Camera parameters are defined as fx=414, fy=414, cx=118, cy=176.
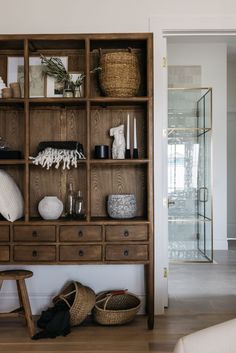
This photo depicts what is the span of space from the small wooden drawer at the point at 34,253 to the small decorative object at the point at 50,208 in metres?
0.24

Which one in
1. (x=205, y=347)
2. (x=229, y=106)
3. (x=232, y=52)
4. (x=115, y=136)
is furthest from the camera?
(x=229, y=106)

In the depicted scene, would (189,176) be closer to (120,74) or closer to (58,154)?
(120,74)

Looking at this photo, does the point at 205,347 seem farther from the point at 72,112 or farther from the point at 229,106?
the point at 229,106

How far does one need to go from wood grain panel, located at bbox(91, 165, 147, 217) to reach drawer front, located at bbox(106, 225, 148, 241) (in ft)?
1.30

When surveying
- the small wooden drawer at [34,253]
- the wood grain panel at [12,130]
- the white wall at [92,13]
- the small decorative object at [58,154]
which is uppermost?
the white wall at [92,13]

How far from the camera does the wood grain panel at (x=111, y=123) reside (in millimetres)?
3410

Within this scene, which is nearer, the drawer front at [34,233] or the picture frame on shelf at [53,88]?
the drawer front at [34,233]

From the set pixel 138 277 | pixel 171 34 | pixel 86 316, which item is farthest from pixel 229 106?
pixel 86 316

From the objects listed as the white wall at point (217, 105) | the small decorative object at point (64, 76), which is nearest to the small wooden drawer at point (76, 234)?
the small decorative object at point (64, 76)

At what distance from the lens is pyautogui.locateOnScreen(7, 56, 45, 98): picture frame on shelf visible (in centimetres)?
335

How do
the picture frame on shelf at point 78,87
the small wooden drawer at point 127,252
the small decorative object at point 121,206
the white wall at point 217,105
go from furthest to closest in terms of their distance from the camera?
the white wall at point 217,105
the picture frame on shelf at point 78,87
the small decorative object at point 121,206
the small wooden drawer at point 127,252

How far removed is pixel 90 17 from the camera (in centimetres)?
336

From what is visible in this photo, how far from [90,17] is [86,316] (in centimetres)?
237

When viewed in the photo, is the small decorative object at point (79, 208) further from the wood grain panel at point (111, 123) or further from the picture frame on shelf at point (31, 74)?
the picture frame on shelf at point (31, 74)
